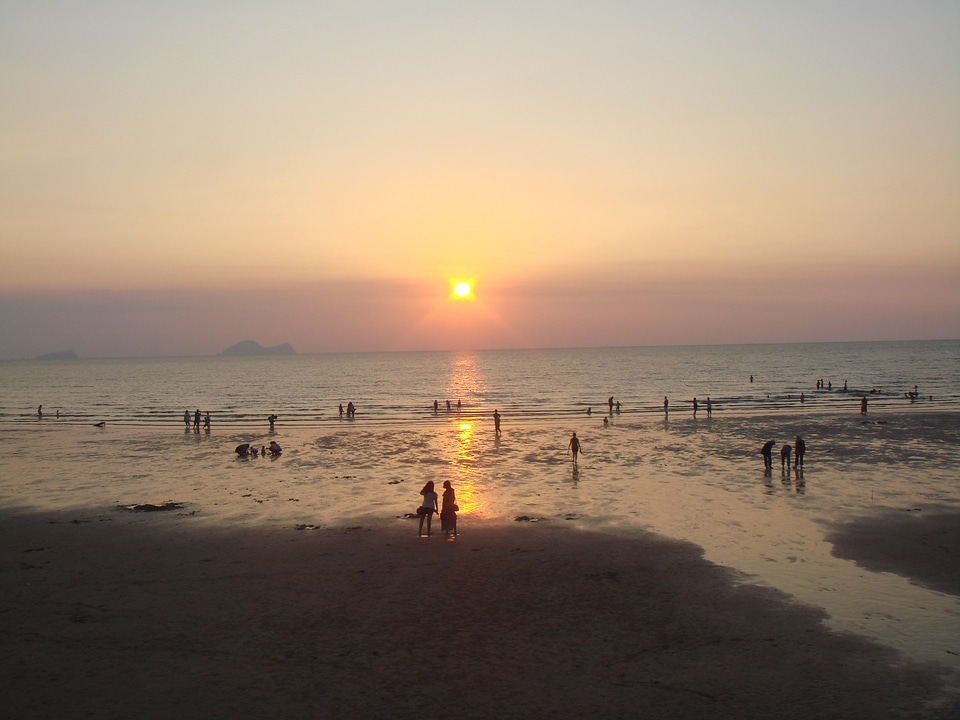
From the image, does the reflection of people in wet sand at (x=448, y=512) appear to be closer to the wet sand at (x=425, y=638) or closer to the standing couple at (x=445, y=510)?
the standing couple at (x=445, y=510)

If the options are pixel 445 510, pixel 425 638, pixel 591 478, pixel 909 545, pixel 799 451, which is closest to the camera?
pixel 425 638

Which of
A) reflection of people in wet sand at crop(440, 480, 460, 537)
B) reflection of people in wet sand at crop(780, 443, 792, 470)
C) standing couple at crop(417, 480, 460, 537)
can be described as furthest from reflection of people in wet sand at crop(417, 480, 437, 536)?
reflection of people in wet sand at crop(780, 443, 792, 470)

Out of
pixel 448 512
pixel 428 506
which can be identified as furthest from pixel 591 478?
pixel 428 506

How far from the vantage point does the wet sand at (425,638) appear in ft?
34.6

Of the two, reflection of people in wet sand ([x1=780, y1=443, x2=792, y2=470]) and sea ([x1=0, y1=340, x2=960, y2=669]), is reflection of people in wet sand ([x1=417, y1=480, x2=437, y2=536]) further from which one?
reflection of people in wet sand ([x1=780, y1=443, x2=792, y2=470])

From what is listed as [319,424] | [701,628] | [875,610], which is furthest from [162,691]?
[319,424]

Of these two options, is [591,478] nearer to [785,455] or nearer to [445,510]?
[785,455]

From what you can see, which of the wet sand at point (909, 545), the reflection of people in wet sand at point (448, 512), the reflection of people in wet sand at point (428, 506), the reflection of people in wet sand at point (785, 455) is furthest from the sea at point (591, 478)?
the reflection of people in wet sand at point (448, 512)

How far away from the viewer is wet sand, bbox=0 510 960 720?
34.6 ft

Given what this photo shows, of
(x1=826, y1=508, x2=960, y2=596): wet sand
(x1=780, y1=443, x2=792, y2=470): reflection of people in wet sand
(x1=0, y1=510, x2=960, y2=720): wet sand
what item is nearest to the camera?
(x1=0, y1=510, x2=960, y2=720): wet sand

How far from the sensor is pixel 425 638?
12.8 meters

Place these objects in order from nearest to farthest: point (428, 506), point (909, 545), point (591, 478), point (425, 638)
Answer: point (425, 638), point (909, 545), point (428, 506), point (591, 478)

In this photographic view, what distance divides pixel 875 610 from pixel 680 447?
24624mm

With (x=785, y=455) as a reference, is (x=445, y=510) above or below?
above
